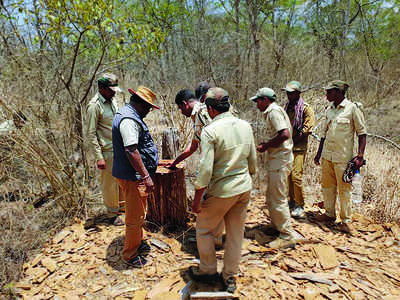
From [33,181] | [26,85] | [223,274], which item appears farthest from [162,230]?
[26,85]

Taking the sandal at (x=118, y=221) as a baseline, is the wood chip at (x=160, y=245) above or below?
below

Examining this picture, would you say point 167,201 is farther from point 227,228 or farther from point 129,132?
Answer: point 129,132

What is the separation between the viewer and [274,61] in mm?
7672

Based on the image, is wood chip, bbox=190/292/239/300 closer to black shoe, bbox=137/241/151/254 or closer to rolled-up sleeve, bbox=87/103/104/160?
black shoe, bbox=137/241/151/254

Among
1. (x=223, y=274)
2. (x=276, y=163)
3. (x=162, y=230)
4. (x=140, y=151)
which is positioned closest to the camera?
(x=223, y=274)

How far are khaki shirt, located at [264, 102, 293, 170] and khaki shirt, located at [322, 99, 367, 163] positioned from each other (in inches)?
32.6

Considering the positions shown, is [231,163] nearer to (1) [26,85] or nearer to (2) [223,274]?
(2) [223,274]

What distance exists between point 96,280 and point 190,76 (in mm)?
7987

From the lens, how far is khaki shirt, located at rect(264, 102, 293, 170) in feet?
11.0

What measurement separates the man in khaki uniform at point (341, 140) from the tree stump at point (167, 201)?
2.34m

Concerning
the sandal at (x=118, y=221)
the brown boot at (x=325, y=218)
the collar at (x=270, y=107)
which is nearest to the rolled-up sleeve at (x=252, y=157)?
the collar at (x=270, y=107)

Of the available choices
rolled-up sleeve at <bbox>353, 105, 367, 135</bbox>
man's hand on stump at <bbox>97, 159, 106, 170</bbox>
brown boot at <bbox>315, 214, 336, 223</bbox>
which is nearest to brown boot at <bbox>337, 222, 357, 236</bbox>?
brown boot at <bbox>315, 214, 336, 223</bbox>

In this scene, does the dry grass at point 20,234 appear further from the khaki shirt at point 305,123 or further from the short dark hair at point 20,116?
the khaki shirt at point 305,123

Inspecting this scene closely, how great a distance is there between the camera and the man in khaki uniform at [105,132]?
384 centimetres
